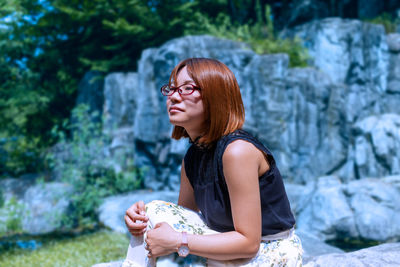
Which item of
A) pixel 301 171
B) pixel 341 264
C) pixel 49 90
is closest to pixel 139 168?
pixel 301 171

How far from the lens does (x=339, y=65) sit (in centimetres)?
971

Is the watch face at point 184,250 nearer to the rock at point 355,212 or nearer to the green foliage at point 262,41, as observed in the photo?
the rock at point 355,212

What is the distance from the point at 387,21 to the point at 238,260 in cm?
Result: 1088

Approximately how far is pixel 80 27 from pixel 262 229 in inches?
407

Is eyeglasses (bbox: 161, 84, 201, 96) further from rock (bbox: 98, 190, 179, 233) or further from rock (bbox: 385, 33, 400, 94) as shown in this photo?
rock (bbox: 385, 33, 400, 94)

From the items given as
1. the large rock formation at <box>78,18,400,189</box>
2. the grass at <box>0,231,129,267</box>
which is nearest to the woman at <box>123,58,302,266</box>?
the grass at <box>0,231,129,267</box>

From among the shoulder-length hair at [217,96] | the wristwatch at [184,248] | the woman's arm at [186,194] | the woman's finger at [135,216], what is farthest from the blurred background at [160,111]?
the shoulder-length hair at [217,96]

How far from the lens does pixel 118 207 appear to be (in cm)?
655

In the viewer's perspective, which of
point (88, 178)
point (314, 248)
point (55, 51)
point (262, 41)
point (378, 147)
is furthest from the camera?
point (55, 51)

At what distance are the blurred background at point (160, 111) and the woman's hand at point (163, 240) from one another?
290 cm

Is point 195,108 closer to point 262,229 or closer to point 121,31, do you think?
point 262,229

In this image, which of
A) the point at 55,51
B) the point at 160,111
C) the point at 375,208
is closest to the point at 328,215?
the point at 375,208

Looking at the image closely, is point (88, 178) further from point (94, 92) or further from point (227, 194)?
point (227, 194)

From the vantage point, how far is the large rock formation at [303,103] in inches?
299
